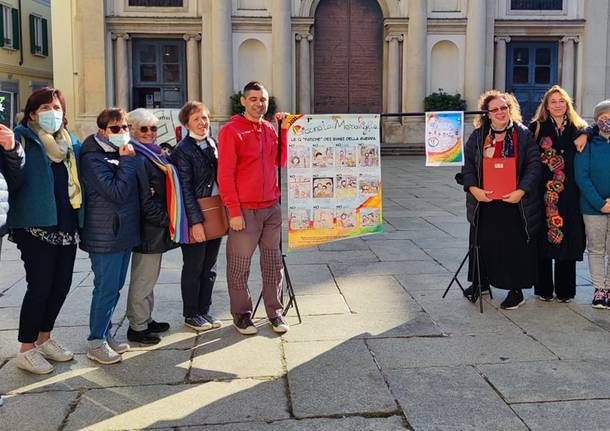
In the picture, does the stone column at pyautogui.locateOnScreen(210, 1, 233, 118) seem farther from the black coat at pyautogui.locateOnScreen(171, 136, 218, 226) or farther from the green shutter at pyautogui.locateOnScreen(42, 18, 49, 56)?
the black coat at pyautogui.locateOnScreen(171, 136, 218, 226)

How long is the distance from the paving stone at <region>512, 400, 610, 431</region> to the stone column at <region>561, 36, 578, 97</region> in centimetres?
2223

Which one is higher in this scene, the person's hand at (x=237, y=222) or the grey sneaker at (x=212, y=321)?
the person's hand at (x=237, y=222)

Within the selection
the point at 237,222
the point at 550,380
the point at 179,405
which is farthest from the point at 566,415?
the point at 237,222

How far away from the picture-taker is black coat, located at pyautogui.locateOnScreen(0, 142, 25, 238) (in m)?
3.73

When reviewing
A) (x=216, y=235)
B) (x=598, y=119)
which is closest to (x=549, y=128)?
(x=598, y=119)

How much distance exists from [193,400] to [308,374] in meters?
0.75

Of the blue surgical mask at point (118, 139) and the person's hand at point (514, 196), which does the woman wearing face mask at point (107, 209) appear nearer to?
the blue surgical mask at point (118, 139)

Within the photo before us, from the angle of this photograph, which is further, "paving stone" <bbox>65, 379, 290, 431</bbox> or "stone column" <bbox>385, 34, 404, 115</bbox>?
"stone column" <bbox>385, 34, 404, 115</bbox>

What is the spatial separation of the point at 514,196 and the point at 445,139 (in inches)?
29.3

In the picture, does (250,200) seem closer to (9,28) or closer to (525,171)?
(525,171)

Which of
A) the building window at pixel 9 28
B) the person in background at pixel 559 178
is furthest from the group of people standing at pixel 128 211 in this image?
the building window at pixel 9 28

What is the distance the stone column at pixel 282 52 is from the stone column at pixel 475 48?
6.09 meters

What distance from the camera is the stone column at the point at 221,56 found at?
22422 mm

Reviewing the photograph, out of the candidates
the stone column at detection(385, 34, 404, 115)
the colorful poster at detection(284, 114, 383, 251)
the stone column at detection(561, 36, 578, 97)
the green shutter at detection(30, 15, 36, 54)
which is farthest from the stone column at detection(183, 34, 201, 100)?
the colorful poster at detection(284, 114, 383, 251)
